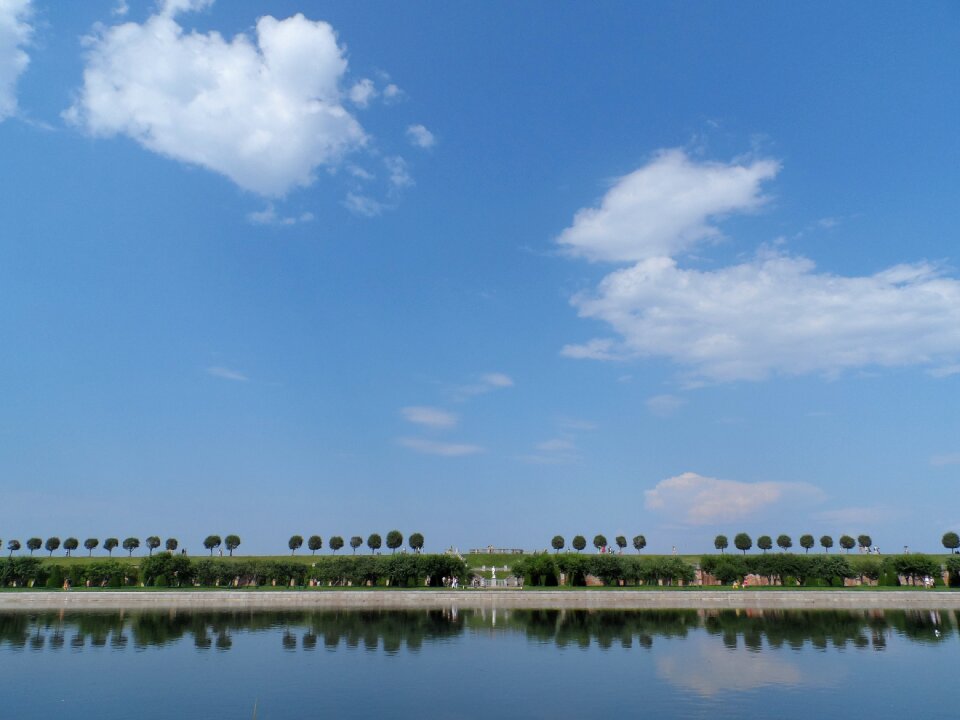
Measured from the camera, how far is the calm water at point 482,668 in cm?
2455

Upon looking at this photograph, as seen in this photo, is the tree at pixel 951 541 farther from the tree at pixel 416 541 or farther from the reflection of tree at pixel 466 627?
the tree at pixel 416 541

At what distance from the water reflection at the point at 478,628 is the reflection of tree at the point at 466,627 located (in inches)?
2.5

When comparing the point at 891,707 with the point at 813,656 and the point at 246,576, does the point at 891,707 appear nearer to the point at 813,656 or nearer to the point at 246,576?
the point at 813,656

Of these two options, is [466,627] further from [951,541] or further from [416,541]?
[951,541]

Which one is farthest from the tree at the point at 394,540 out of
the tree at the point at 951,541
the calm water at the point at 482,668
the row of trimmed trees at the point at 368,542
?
the tree at the point at 951,541

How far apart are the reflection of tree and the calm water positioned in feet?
0.68

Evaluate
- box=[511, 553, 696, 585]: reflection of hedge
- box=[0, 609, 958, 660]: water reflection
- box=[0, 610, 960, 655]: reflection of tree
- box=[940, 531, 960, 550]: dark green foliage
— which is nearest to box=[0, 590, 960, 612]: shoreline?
box=[0, 610, 960, 655]: reflection of tree

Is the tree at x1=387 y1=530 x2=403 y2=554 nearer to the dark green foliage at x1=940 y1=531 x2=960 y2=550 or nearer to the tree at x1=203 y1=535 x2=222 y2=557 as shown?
the tree at x1=203 y1=535 x2=222 y2=557

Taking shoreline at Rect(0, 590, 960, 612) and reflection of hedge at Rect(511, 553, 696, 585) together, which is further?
reflection of hedge at Rect(511, 553, 696, 585)

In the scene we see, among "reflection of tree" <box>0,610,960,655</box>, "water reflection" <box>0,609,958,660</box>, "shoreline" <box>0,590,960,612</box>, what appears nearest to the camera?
"water reflection" <box>0,609,958,660</box>

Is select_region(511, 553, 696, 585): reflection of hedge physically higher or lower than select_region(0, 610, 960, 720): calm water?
higher

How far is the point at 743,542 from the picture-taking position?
82.8 meters

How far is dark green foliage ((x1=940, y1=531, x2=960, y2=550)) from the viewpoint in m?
77.0

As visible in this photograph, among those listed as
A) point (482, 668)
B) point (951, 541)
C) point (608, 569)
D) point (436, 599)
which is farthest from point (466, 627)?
point (951, 541)
